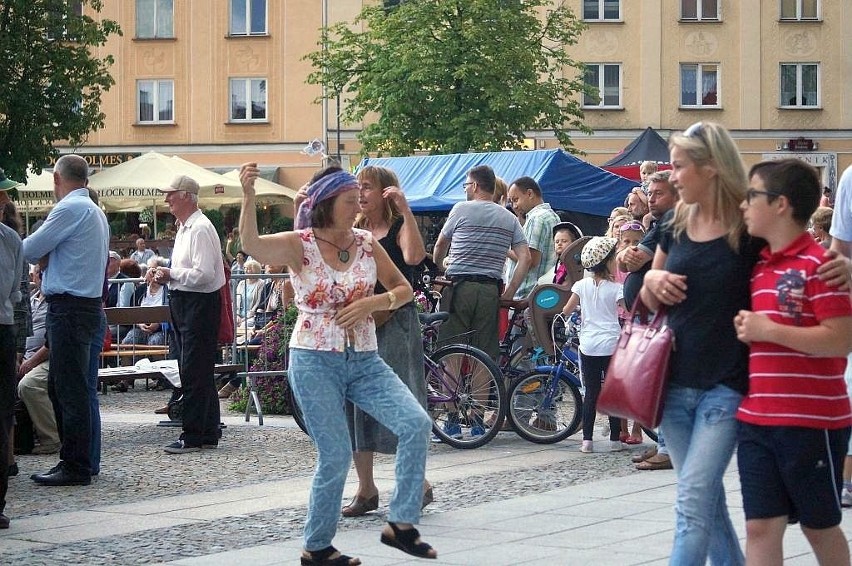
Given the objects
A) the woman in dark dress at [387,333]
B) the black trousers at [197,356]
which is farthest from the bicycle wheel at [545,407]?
the woman in dark dress at [387,333]

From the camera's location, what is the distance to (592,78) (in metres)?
46.4

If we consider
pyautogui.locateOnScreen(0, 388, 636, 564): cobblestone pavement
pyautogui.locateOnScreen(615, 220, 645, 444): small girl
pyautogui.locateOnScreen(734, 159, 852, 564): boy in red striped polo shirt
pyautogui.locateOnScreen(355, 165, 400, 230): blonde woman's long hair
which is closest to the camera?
pyautogui.locateOnScreen(734, 159, 852, 564): boy in red striped polo shirt

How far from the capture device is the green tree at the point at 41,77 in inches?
1277

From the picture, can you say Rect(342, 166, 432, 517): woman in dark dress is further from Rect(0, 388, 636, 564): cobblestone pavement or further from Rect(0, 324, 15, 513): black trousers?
Rect(0, 324, 15, 513): black trousers

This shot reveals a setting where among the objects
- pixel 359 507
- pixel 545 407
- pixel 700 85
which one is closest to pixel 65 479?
pixel 359 507

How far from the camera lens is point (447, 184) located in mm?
22453

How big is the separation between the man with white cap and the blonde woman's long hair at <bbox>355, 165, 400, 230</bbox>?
8.52 ft

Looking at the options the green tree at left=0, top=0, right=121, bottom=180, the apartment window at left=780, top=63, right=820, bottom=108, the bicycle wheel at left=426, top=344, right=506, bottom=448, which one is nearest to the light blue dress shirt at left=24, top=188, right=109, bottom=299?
the bicycle wheel at left=426, top=344, right=506, bottom=448

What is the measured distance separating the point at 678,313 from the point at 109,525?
156 inches

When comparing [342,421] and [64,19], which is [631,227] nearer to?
[342,421]

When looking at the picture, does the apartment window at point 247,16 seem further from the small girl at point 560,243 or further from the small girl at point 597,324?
the small girl at point 597,324

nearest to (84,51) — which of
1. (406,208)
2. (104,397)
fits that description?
(104,397)

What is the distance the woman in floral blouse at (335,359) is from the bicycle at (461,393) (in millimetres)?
4265

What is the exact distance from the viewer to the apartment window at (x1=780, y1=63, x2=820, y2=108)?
46094 mm
